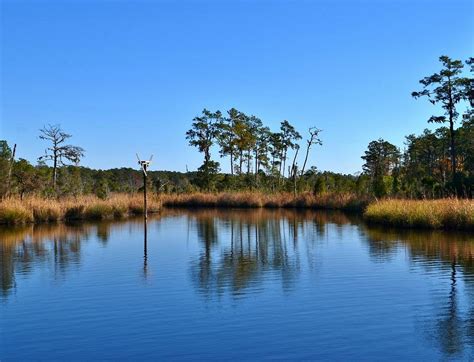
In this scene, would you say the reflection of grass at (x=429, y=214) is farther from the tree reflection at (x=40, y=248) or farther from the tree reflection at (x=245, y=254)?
the tree reflection at (x=40, y=248)

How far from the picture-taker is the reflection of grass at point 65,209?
2294 cm

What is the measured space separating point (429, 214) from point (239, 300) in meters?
13.1

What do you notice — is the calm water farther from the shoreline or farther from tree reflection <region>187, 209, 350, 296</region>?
the shoreline

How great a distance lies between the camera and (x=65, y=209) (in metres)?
26.0

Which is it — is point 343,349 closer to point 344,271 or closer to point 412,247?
point 344,271

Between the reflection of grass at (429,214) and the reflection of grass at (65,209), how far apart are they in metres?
13.7

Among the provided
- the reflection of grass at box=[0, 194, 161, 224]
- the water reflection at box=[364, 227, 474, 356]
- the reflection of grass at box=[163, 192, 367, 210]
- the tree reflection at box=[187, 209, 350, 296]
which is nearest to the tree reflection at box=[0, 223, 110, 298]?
the reflection of grass at box=[0, 194, 161, 224]

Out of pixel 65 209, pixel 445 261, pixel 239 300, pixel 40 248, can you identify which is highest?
pixel 65 209

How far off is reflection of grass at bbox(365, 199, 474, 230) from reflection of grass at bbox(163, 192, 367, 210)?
31.4 feet

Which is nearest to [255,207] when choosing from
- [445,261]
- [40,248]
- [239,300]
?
[40,248]

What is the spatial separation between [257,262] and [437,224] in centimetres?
956

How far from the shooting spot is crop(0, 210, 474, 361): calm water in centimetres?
646

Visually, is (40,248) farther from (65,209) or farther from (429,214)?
(429,214)

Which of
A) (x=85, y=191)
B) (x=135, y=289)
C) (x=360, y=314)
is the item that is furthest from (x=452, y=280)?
(x=85, y=191)
